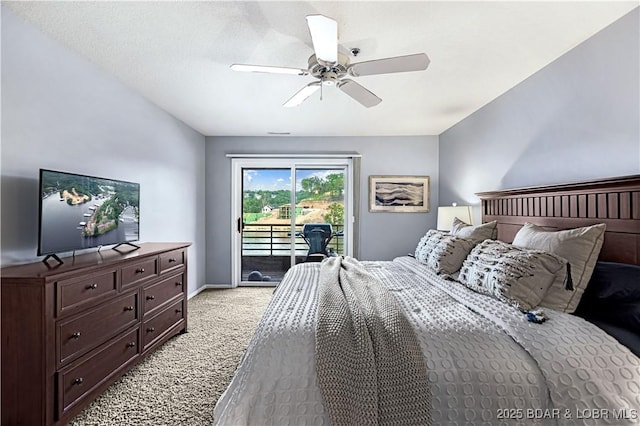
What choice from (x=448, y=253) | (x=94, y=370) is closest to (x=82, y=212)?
(x=94, y=370)

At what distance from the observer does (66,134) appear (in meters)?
2.29

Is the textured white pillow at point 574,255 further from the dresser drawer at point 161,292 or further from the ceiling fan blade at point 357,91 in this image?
the dresser drawer at point 161,292

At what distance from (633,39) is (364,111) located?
2302 mm

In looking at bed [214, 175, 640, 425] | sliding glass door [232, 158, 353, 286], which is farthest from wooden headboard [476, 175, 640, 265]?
sliding glass door [232, 158, 353, 286]

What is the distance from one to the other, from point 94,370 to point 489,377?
90.5 inches

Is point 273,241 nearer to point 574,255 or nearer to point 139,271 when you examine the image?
point 139,271

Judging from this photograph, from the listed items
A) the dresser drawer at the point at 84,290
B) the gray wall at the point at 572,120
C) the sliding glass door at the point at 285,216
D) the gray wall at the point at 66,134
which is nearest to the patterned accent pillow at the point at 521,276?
the gray wall at the point at 572,120

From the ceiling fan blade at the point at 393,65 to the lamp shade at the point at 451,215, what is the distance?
2104mm

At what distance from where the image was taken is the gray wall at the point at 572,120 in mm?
1849

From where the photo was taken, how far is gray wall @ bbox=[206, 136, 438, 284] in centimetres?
488

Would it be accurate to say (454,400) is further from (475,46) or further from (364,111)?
(364,111)

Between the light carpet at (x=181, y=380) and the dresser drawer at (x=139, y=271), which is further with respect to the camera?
the dresser drawer at (x=139, y=271)

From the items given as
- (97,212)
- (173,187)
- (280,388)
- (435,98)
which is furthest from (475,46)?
(173,187)

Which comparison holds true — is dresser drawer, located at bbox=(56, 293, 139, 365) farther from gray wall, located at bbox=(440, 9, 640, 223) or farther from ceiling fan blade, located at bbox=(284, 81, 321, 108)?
gray wall, located at bbox=(440, 9, 640, 223)
